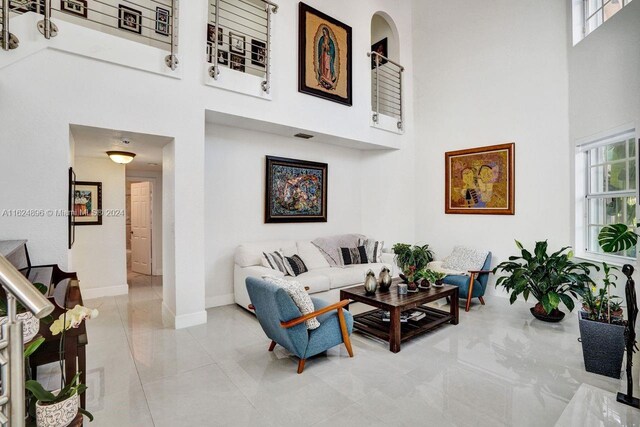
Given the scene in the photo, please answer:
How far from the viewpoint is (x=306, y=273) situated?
4.77 metres

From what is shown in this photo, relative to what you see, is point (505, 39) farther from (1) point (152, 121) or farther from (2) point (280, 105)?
(1) point (152, 121)

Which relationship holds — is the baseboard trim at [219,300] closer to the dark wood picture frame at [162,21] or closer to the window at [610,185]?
the dark wood picture frame at [162,21]

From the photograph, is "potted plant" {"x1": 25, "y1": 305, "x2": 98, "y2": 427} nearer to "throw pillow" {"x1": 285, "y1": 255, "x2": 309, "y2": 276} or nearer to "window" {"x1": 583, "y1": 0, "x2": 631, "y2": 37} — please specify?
"throw pillow" {"x1": 285, "y1": 255, "x2": 309, "y2": 276}

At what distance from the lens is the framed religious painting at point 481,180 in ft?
16.7

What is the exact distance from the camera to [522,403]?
2301 millimetres

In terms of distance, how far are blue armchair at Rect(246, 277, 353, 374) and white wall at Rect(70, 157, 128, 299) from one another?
3.51 meters

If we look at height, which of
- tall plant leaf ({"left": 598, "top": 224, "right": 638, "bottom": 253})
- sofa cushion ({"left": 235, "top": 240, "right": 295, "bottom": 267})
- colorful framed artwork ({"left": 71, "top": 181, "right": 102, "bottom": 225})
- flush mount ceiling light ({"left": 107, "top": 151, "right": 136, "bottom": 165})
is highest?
flush mount ceiling light ({"left": 107, "top": 151, "right": 136, "bottom": 165})

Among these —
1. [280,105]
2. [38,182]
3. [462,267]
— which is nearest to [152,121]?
[38,182]

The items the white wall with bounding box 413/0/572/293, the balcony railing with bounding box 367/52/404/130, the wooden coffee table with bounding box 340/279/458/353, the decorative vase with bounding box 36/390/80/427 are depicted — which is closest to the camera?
the decorative vase with bounding box 36/390/80/427

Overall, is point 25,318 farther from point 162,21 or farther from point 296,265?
point 162,21

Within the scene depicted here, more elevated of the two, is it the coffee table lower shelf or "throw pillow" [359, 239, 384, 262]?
"throw pillow" [359, 239, 384, 262]

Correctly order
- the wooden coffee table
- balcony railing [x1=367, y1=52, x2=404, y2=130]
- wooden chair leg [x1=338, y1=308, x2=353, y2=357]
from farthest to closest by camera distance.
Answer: balcony railing [x1=367, y1=52, x2=404, y2=130], the wooden coffee table, wooden chair leg [x1=338, y1=308, x2=353, y2=357]

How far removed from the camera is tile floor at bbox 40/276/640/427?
85.5 inches

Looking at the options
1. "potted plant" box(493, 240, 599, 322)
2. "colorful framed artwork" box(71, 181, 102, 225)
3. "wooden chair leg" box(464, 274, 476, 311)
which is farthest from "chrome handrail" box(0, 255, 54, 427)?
"colorful framed artwork" box(71, 181, 102, 225)
